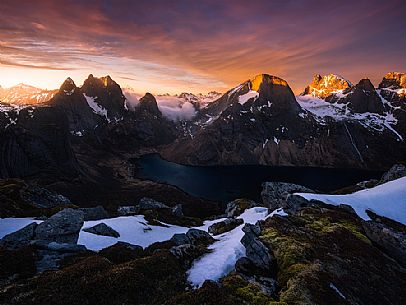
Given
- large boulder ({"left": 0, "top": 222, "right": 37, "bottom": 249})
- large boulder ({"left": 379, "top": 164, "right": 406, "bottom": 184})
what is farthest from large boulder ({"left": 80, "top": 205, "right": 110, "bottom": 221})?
large boulder ({"left": 379, "top": 164, "right": 406, "bottom": 184})

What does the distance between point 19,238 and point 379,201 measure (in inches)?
1999

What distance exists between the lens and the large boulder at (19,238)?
2842 cm

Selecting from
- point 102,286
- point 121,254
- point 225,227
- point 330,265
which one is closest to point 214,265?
point 121,254

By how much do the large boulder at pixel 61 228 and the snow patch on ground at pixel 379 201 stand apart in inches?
1362

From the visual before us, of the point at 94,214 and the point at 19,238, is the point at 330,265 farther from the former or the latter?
the point at 94,214

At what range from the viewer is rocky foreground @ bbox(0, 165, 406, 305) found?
17.9 metres

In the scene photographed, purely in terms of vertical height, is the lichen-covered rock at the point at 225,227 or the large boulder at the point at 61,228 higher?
the large boulder at the point at 61,228

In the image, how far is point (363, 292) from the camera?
2183 centimetres

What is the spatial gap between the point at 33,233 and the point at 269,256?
22949mm

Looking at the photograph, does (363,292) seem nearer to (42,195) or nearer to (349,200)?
(349,200)

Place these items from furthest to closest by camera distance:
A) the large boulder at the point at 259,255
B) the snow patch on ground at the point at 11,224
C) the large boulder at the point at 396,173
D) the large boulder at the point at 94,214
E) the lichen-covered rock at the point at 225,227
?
the large boulder at the point at 396,173, the lichen-covered rock at the point at 225,227, the large boulder at the point at 94,214, the snow patch on ground at the point at 11,224, the large boulder at the point at 259,255

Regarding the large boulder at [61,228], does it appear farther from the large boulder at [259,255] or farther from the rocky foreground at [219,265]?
the large boulder at [259,255]

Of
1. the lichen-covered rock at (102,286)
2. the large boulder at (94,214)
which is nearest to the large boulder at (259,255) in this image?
the lichen-covered rock at (102,286)

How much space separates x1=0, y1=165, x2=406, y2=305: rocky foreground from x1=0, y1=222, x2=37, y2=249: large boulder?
11 cm
